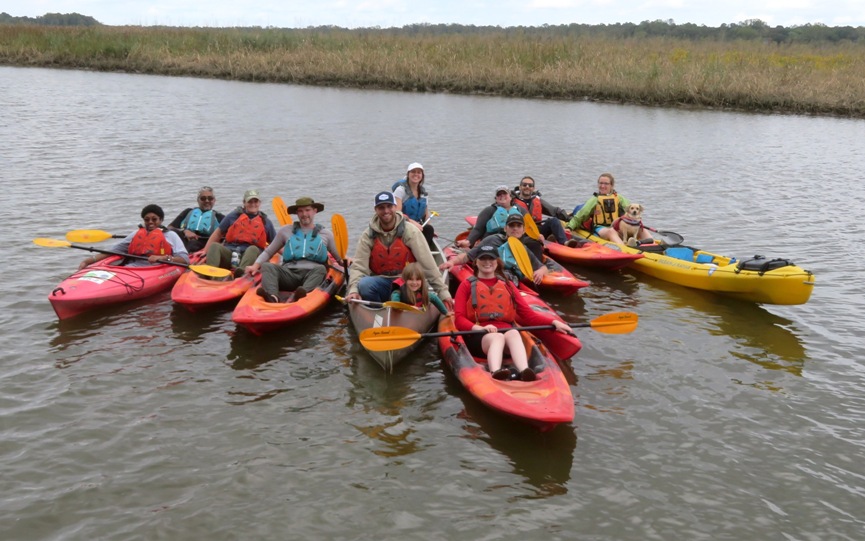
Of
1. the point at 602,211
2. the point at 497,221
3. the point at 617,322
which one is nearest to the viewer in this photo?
the point at 617,322

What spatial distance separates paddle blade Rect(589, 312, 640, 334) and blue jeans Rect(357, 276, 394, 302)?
2334 millimetres

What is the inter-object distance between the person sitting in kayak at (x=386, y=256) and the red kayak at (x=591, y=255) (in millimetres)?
2872

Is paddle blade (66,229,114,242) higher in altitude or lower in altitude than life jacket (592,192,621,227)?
lower

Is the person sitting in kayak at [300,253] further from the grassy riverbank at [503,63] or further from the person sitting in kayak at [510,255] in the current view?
the grassy riverbank at [503,63]

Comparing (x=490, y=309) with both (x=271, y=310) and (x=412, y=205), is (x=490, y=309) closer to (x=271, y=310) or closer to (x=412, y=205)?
(x=271, y=310)

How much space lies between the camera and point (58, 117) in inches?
870

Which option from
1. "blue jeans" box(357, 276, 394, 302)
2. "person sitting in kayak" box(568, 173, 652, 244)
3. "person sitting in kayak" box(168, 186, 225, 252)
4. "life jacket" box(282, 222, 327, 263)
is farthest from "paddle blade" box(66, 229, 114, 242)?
"person sitting in kayak" box(568, 173, 652, 244)

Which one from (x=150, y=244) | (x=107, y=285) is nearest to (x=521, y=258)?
(x=150, y=244)

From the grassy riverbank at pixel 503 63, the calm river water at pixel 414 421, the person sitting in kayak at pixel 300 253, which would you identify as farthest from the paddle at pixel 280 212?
the grassy riverbank at pixel 503 63

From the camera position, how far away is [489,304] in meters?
7.38

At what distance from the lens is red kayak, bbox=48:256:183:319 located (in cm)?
830

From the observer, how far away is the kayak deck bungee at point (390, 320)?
294 inches

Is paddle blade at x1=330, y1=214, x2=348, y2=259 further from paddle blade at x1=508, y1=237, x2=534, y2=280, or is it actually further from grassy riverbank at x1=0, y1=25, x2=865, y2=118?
grassy riverbank at x1=0, y1=25, x2=865, y2=118

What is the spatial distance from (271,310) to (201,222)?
2.90 metres
